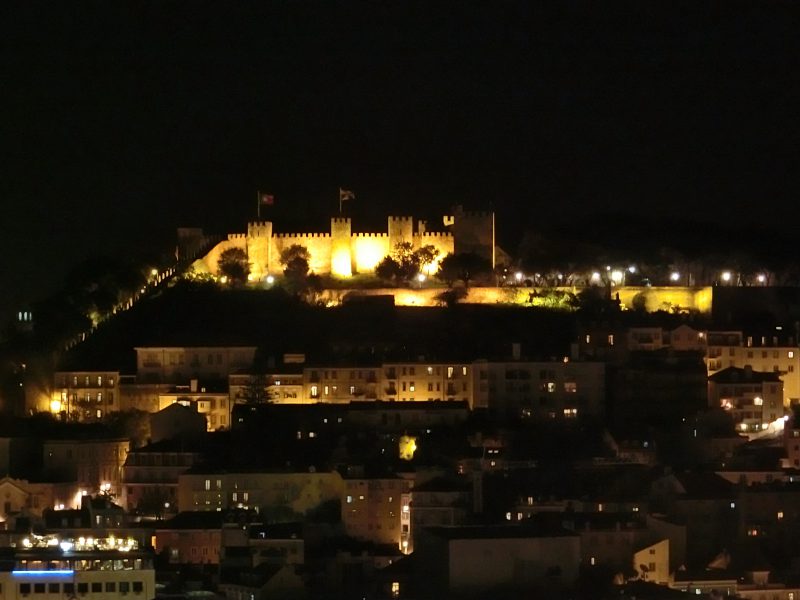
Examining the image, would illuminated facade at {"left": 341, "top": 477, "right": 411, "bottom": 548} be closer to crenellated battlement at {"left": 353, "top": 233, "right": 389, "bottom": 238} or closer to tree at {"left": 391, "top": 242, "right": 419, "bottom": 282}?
tree at {"left": 391, "top": 242, "right": 419, "bottom": 282}

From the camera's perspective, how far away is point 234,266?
69.5 metres

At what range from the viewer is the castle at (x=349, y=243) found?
70.5m

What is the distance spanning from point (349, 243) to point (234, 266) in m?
3.71

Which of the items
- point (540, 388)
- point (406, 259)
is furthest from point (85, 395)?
point (406, 259)

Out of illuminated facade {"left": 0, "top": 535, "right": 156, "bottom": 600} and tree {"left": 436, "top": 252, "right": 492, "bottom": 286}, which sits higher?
tree {"left": 436, "top": 252, "right": 492, "bottom": 286}

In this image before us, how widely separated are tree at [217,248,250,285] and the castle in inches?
12.0

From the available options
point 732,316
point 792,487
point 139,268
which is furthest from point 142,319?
point 792,487

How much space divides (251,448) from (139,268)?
1578 centimetres

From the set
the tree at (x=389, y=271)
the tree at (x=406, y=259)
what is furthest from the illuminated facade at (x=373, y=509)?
the tree at (x=406, y=259)

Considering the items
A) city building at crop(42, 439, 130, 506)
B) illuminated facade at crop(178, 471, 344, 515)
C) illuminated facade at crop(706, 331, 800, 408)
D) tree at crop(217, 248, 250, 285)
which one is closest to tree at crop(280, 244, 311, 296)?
tree at crop(217, 248, 250, 285)

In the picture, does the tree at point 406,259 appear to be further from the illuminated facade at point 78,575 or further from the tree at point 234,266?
the illuminated facade at point 78,575

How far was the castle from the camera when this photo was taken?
7050 centimetres

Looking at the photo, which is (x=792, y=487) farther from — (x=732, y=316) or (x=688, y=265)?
(x=688, y=265)

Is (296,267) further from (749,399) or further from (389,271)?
(749,399)
